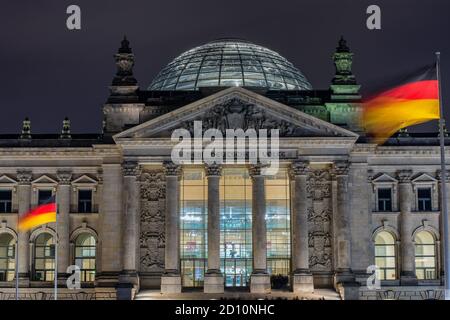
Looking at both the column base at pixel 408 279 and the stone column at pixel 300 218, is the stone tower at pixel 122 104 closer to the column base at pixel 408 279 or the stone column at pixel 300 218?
the stone column at pixel 300 218

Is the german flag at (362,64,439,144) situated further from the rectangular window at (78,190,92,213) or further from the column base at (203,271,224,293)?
the rectangular window at (78,190,92,213)

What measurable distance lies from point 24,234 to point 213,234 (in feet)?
68.3

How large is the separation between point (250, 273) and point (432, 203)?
822 inches

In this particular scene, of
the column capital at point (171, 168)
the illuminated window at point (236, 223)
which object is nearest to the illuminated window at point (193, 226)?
the illuminated window at point (236, 223)

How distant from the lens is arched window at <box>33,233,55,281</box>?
3455 inches

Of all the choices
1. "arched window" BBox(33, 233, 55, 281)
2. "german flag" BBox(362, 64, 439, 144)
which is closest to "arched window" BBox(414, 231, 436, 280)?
"arched window" BBox(33, 233, 55, 281)

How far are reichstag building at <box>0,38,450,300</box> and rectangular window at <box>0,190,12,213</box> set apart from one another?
0.34 feet

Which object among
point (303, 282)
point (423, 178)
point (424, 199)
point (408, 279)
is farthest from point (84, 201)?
point (424, 199)

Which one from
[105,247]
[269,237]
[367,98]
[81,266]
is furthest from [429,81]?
[81,266]

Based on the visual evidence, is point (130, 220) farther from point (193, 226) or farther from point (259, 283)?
point (259, 283)

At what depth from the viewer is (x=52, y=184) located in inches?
3479

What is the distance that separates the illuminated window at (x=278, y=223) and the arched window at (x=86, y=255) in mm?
17917

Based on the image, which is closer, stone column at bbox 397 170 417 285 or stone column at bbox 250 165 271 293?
stone column at bbox 250 165 271 293

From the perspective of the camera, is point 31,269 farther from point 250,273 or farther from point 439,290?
point 439,290
